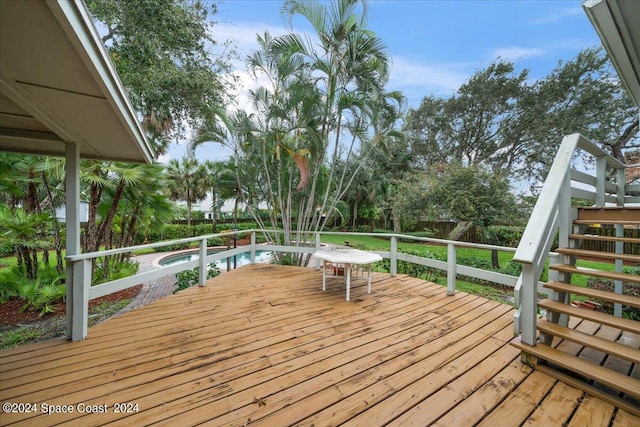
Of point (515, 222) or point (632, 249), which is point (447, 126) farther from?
point (632, 249)

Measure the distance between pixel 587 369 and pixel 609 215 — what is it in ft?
5.54

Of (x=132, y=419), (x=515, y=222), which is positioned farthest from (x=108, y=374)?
(x=515, y=222)

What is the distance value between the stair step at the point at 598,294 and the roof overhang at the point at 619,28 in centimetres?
228

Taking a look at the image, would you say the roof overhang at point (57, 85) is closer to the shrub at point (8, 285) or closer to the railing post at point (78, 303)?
the railing post at point (78, 303)

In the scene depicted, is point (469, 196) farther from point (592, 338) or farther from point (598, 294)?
point (592, 338)

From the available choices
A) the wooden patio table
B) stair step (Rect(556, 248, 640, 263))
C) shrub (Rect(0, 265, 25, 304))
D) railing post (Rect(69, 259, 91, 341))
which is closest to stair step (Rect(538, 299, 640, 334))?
stair step (Rect(556, 248, 640, 263))

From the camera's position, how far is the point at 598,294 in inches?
80.7

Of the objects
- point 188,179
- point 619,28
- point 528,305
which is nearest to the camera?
point 528,305

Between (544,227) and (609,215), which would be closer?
(544,227)

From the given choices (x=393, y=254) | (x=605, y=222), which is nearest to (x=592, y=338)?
(x=605, y=222)

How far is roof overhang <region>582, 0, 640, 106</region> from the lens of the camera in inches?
79.4

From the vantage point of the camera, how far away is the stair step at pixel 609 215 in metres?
2.47

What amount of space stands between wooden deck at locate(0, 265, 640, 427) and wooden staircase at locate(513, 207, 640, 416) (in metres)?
0.15

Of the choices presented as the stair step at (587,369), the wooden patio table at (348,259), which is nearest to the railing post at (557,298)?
the stair step at (587,369)
